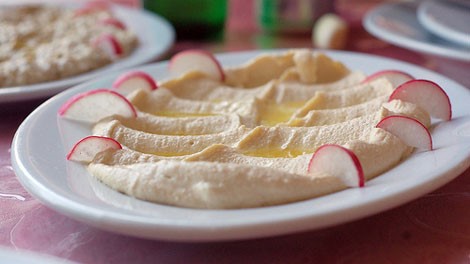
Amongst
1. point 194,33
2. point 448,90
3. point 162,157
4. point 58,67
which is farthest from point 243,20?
point 162,157

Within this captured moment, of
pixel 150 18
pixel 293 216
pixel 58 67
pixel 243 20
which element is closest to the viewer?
pixel 293 216

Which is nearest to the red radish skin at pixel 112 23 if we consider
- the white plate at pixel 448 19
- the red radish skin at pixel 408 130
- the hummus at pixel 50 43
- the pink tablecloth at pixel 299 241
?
the hummus at pixel 50 43

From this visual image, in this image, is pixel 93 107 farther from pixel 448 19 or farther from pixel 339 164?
pixel 448 19

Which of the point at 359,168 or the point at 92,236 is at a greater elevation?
the point at 359,168

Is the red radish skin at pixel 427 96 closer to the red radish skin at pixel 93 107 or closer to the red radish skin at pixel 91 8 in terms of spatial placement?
the red radish skin at pixel 93 107

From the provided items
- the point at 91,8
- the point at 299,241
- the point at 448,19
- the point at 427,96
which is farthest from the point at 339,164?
the point at 91,8

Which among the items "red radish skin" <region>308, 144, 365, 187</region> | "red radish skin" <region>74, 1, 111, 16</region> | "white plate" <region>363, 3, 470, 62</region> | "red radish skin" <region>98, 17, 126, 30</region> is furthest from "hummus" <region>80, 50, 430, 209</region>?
"red radish skin" <region>74, 1, 111, 16</region>

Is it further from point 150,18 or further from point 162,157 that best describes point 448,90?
point 150,18

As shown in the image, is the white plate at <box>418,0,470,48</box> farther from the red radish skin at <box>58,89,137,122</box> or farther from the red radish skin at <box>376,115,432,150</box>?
the red radish skin at <box>58,89,137,122</box>

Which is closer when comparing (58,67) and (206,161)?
(206,161)
